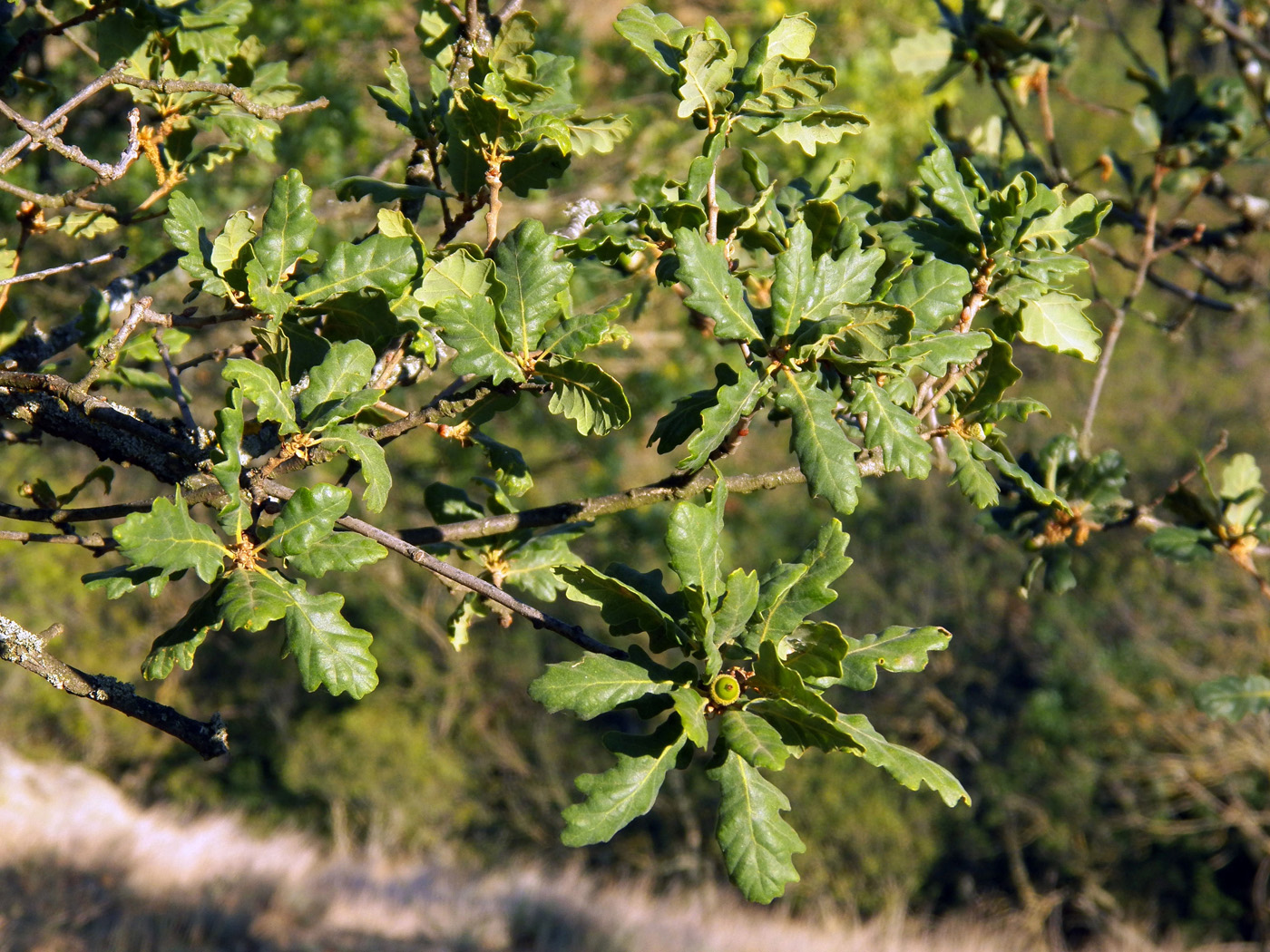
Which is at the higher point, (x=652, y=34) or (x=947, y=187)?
(x=652, y=34)

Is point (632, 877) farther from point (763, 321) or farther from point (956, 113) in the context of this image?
point (763, 321)

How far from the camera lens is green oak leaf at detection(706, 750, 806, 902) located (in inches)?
42.9

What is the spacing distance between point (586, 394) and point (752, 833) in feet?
1.86

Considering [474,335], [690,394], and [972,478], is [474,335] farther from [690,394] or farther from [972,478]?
[972,478]

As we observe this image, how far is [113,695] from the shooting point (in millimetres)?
1300

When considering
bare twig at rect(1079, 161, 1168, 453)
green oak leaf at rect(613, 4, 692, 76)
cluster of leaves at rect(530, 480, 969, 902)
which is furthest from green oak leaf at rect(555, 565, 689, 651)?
bare twig at rect(1079, 161, 1168, 453)

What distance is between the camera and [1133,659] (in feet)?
32.9

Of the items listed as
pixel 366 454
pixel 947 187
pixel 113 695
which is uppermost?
pixel 947 187

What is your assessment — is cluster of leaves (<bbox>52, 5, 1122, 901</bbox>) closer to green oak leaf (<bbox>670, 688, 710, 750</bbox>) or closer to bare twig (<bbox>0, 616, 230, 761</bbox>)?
green oak leaf (<bbox>670, 688, 710, 750</bbox>)

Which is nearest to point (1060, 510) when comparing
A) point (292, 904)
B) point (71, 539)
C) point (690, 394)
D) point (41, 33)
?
point (690, 394)

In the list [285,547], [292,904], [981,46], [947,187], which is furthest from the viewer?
[292,904]

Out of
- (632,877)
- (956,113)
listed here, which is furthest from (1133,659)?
(956,113)

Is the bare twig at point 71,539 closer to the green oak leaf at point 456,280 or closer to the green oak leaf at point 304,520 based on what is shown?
the green oak leaf at point 304,520

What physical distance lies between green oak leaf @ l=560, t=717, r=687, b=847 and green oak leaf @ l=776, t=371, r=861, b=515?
0.32 meters
